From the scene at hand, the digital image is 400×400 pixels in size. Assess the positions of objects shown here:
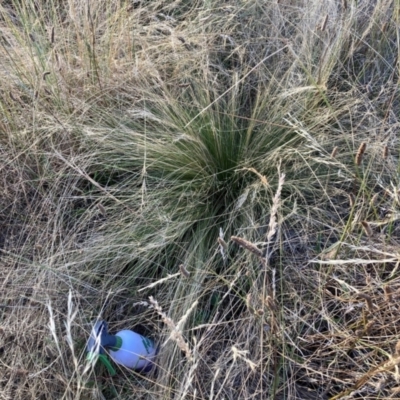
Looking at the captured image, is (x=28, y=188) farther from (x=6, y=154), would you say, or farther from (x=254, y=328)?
(x=254, y=328)

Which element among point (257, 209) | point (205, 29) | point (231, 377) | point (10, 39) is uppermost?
point (10, 39)

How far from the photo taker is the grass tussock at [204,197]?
3.97ft

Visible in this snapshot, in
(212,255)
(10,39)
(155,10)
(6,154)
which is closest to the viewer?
(212,255)

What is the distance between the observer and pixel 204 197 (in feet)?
4.86

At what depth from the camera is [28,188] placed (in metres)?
1.58

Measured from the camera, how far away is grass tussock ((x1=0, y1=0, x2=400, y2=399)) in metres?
1.21

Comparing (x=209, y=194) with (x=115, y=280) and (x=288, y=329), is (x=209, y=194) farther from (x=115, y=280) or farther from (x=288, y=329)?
(x=288, y=329)

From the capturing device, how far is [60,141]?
1.63 meters

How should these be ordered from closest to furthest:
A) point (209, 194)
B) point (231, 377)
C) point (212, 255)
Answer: point (231, 377)
point (212, 255)
point (209, 194)

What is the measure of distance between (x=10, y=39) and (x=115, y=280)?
0.98 meters

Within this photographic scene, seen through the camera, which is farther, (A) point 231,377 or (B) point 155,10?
(B) point 155,10

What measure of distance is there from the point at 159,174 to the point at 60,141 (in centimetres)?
32

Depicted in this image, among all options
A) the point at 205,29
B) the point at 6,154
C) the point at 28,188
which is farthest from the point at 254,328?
the point at 205,29

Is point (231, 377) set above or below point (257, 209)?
below
